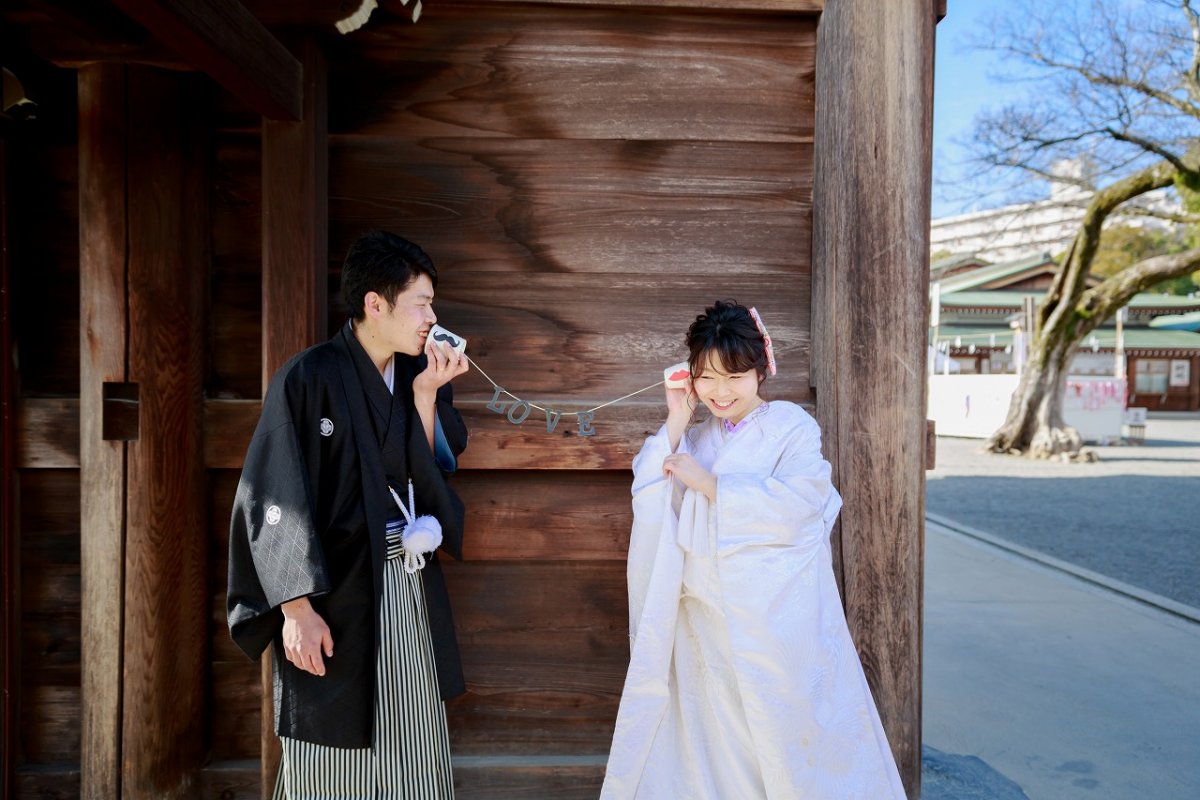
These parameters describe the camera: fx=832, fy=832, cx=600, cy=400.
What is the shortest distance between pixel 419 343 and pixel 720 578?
990 millimetres

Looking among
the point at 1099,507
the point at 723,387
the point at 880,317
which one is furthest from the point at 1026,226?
the point at 723,387

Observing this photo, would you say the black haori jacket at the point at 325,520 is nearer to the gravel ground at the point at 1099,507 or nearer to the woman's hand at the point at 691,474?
the woman's hand at the point at 691,474

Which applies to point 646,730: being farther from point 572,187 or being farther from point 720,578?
point 572,187

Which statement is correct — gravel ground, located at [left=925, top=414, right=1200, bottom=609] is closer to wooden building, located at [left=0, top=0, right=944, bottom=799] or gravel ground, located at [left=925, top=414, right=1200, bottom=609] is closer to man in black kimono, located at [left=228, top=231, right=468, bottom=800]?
wooden building, located at [left=0, top=0, right=944, bottom=799]

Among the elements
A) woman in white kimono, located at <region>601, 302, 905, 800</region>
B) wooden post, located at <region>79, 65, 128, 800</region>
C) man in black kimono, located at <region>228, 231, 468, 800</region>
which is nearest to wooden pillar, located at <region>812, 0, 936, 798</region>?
woman in white kimono, located at <region>601, 302, 905, 800</region>

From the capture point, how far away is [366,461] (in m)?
2.07

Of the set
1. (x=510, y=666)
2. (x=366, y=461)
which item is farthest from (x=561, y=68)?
(x=510, y=666)

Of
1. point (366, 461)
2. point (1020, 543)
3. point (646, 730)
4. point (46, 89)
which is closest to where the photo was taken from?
point (366, 461)

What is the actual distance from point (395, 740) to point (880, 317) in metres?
1.88

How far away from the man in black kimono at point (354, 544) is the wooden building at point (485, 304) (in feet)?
1.58

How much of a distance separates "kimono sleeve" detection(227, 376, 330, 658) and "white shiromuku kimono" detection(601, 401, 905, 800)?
86 centimetres

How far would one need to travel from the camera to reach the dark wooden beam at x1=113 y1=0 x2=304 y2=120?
186 centimetres

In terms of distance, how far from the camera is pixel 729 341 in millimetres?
2119

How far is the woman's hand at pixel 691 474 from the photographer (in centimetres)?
219
